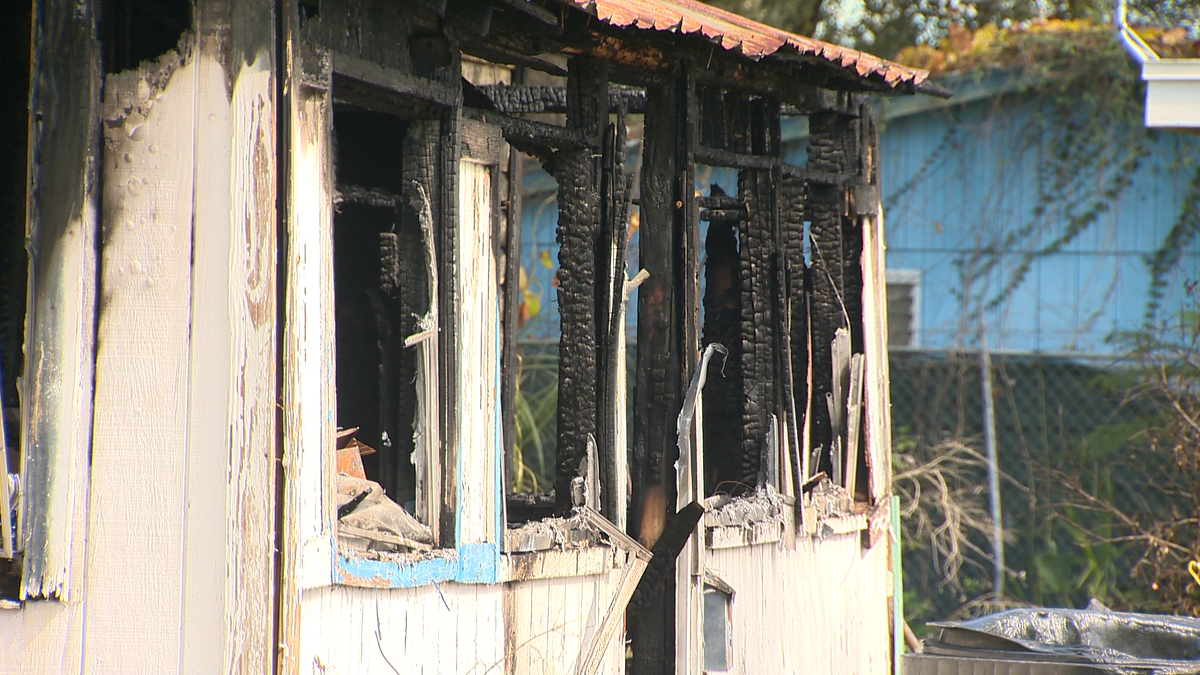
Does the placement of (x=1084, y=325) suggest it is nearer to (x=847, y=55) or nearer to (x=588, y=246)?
(x=847, y=55)

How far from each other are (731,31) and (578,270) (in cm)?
118

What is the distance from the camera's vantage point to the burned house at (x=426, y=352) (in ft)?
11.8

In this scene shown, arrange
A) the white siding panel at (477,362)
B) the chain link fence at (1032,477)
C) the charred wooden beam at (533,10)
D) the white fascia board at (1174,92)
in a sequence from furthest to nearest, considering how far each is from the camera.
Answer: the chain link fence at (1032,477) → the white fascia board at (1174,92) → the white siding panel at (477,362) → the charred wooden beam at (533,10)

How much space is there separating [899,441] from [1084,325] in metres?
1.97

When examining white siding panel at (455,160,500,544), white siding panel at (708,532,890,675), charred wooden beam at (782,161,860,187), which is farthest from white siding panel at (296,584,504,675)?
charred wooden beam at (782,161,860,187)

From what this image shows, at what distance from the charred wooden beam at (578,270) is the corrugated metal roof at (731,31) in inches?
12.4

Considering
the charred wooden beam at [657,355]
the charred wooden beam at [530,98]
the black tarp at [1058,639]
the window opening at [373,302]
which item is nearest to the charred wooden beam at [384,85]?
the charred wooden beam at [657,355]

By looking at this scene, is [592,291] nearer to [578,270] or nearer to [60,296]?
[578,270]

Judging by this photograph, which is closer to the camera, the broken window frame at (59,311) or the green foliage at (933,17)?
the broken window frame at (59,311)

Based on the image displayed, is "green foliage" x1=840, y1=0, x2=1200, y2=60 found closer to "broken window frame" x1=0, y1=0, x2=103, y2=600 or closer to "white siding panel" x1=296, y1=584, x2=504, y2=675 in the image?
"white siding panel" x1=296, y1=584, x2=504, y2=675

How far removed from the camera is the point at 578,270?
492 centimetres

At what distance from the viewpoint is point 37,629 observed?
3.64 m

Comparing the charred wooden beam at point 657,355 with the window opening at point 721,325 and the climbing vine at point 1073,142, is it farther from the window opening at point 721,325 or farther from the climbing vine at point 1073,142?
the climbing vine at point 1073,142

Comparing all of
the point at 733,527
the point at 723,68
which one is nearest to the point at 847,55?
the point at 723,68
